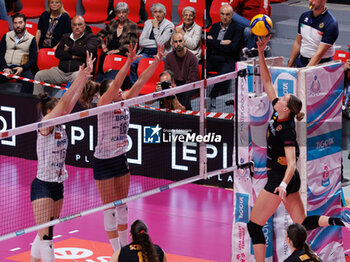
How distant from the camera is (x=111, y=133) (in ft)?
29.0

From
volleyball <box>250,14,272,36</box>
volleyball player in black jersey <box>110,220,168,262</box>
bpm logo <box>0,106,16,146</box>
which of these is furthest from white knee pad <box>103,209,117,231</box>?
bpm logo <box>0,106,16,146</box>

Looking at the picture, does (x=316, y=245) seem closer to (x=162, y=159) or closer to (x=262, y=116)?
(x=262, y=116)

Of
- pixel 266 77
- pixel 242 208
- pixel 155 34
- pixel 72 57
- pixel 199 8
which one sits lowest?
pixel 242 208

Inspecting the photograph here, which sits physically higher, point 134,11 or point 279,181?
point 134,11

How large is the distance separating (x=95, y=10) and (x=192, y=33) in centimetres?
363

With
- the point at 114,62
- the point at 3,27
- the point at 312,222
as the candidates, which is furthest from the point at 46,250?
the point at 3,27

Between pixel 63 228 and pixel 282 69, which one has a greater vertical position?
pixel 282 69

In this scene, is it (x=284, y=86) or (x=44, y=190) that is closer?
(x=44, y=190)

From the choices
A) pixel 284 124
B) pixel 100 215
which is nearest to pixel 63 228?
pixel 100 215

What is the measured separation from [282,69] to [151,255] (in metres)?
2.73

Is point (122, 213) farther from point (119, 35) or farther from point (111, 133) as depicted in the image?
point (119, 35)

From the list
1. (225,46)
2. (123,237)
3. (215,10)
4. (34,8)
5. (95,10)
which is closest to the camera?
(123,237)

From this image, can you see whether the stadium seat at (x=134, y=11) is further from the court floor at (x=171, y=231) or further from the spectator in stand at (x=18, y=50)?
the court floor at (x=171, y=231)

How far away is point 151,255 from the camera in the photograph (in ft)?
23.3
